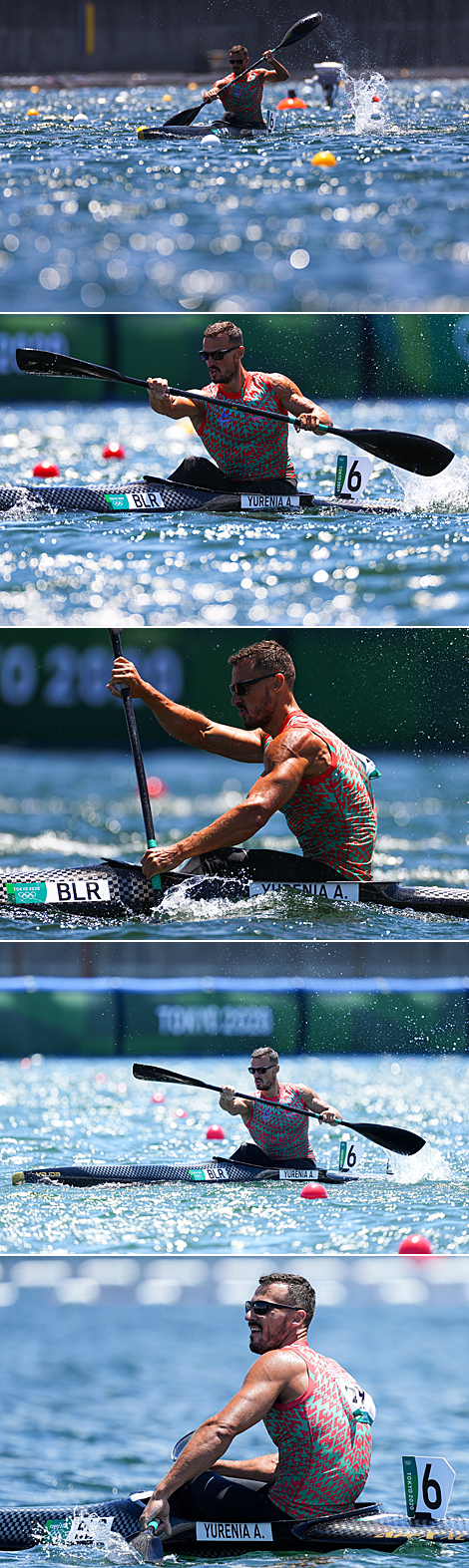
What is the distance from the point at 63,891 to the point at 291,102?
531 cm

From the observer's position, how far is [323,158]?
8.28 meters

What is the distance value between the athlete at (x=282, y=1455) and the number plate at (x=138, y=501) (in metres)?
3.79

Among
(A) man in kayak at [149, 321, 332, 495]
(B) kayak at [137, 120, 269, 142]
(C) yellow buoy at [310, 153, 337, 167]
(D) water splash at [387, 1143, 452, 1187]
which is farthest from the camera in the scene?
(C) yellow buoy at [310, 153, 337, 167]

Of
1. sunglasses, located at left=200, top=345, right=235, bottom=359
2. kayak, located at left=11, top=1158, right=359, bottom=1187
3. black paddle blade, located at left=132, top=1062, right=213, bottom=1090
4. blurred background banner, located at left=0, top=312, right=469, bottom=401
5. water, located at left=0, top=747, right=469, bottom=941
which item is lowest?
kayak, located at left=11, top=1158, right=359, bottom=1187

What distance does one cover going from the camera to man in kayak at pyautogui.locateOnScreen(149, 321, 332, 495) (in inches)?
224

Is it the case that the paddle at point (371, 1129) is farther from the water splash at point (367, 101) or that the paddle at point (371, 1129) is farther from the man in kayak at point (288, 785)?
the water splash at point (367, 101)

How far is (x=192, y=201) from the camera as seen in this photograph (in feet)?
27.4

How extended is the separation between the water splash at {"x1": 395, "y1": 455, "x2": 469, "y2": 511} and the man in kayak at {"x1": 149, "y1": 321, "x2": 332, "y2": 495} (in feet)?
2.10

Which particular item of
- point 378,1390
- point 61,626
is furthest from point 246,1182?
point 61,626

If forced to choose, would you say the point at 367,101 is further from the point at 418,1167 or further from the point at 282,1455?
the point at 282,1455

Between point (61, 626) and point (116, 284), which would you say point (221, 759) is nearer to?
point (61, 626)

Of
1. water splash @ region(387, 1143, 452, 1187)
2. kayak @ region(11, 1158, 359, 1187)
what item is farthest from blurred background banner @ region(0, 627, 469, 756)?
kayak @ region(11, 1158, 359, 1187)

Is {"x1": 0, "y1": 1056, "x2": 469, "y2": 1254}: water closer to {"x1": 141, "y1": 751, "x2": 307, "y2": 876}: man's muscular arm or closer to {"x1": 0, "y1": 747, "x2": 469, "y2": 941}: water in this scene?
{"x1": 0, "y1": 747, "x2": 469, "y2": 941}: water

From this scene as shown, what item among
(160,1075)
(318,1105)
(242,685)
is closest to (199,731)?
(242,685)
